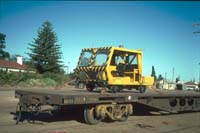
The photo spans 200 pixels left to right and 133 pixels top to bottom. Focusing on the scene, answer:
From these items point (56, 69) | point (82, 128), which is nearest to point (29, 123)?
point (82, 128)

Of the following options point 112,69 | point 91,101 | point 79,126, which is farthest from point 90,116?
point 112,69

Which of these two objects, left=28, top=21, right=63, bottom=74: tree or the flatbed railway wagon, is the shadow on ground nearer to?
the flatbed railway wagon

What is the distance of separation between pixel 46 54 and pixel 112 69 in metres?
45.4

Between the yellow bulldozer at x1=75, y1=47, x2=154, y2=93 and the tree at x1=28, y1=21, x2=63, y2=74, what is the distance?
42927 millimetres

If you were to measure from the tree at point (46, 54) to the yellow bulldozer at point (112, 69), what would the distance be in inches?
1690

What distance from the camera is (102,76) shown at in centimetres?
1309

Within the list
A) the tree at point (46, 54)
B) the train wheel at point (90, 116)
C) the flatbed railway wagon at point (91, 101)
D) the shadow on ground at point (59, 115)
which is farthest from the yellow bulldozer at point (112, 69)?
the tree at point (46, 54)

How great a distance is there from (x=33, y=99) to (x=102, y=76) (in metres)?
3.29

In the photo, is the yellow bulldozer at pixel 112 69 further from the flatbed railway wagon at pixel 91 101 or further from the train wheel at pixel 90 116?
the train wheel at pixel 90 116

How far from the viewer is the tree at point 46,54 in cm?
5699

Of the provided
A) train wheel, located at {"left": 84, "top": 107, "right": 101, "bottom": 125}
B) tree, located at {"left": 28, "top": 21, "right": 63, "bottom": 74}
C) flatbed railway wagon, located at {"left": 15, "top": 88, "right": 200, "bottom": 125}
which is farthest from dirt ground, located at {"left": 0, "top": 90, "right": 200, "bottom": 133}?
tree, located at {"left": 28, "top": 21, "right": 63, "bottom": 74}

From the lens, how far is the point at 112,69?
13422mm

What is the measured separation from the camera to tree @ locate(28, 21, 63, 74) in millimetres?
56994

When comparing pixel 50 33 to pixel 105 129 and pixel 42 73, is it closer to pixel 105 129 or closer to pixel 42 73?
pixel 42 73
